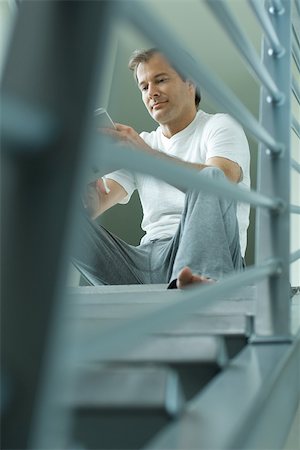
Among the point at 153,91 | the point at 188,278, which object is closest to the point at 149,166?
the point at 188,278

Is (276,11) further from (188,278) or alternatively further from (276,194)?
(188,278)

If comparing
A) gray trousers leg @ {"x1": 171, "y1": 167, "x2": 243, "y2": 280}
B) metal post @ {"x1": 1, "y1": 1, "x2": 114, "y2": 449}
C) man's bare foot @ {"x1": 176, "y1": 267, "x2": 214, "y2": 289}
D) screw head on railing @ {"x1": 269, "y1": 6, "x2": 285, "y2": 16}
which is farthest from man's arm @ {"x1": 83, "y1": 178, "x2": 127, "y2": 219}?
metal post @ {"x1": 1, "y1": 1, "x2": 114, "y2": 449}

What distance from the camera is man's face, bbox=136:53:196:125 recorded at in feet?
6.58

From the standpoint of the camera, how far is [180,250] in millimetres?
1273

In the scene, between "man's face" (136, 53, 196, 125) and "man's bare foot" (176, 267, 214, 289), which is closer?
"man's bare foot" (176, 267, 214, 289)

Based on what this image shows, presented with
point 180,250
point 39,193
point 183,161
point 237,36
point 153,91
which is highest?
point 153,91

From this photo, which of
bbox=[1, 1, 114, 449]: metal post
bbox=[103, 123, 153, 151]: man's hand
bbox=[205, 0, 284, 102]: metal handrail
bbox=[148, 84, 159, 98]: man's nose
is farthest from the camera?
bbox=[148, 84, 159, 98]: man's nose

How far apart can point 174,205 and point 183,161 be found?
1.01ft

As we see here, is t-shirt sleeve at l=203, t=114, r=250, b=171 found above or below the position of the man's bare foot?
above

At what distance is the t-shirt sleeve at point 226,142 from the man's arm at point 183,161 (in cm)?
4

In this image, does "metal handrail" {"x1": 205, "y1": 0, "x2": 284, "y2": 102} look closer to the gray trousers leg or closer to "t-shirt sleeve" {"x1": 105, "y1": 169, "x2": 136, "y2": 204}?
the gray trousers leg

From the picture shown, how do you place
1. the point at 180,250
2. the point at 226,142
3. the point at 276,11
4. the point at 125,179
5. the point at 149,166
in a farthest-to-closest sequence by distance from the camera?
the point at 125,179 → the point at 226,142 → the point at 180,250 → the point at 276,11 → the point at 149,166

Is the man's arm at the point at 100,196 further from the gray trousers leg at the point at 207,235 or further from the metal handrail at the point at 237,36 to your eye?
the metal handrail at the point at 237,36

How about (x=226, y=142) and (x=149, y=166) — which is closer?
(x=149, y=166)
